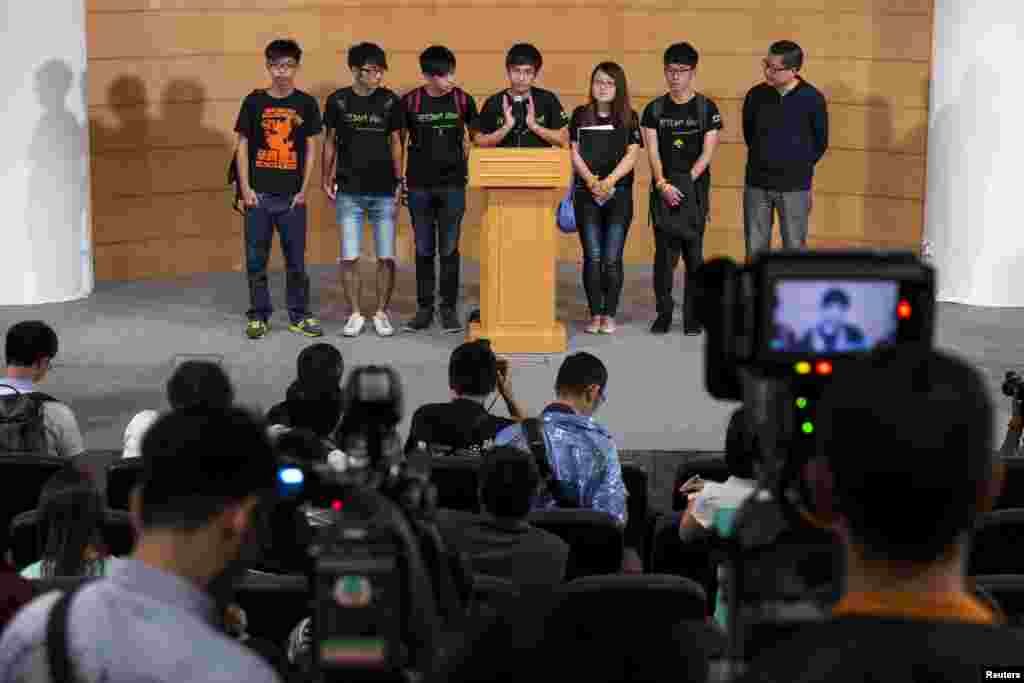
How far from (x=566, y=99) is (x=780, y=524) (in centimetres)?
980

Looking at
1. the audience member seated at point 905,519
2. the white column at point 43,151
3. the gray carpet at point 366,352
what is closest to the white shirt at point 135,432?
the gray carpet at point 366,352

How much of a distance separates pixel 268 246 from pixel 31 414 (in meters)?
4.24

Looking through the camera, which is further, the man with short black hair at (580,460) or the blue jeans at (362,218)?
the blue jeans at (362,218)

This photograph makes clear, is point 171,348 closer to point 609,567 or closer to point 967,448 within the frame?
point 609,567

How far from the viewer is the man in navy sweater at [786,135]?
32.2ft

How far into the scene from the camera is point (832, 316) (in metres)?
2.41

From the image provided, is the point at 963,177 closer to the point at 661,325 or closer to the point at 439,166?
the point at 661,325

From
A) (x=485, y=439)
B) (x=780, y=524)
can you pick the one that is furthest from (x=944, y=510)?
(x=485, y=439)

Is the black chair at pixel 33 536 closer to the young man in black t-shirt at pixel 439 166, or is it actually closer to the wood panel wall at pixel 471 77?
the young man in black t-shirt at pixel 439 166

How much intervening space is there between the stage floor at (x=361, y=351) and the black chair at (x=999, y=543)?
113 inches

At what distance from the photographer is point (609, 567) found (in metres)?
4.67

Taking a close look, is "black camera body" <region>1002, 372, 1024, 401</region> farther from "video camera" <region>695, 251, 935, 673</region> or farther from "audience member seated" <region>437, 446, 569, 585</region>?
"video camera" <region>695, 251, 935, 673</region>

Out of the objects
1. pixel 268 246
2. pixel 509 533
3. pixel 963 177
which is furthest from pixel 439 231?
pixel 509 533

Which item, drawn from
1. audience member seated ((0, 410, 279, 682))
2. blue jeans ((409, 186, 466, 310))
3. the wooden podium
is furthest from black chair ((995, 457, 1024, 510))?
blue jeans ((409, 186, 466, 310))
